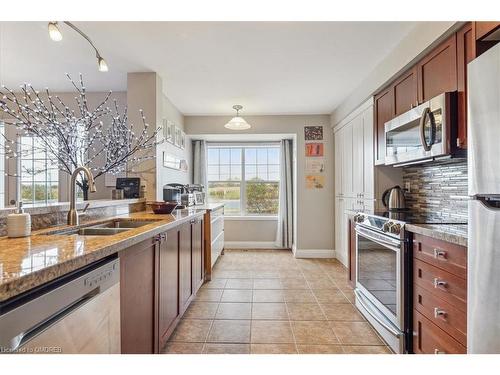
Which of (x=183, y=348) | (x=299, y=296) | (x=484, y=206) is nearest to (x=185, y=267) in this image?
(x=183, y=348)

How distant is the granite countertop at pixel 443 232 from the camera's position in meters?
1.38

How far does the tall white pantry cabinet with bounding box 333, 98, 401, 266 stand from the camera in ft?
10.4

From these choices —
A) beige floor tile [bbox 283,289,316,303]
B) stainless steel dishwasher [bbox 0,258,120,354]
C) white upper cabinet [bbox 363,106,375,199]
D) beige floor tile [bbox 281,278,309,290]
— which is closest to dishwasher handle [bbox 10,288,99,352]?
stainless steel dishwasher [bbox 0,258,120,354]

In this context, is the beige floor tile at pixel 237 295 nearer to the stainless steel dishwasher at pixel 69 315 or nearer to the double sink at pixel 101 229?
the double sink at pixel 101 229

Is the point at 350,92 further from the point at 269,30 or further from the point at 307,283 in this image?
the point at 307,283

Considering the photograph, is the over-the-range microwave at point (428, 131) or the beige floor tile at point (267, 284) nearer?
the over-the-range microwave at point (428, 131)

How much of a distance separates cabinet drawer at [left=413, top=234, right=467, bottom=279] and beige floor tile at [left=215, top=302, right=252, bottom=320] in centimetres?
153

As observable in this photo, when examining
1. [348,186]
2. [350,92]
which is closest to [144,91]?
[350,92]

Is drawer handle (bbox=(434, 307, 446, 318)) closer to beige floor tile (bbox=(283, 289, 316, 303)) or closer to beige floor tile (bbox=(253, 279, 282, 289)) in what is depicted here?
beige floor tile (bbox=(283, 289, 316, 303))

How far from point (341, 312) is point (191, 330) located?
136 cm

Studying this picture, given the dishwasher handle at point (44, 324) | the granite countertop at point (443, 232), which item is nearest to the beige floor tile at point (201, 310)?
the dishwasher handle at point (44, 324)

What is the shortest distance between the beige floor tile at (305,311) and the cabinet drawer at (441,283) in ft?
3.44

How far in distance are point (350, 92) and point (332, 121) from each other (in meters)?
0.93

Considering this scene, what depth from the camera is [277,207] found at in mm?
5719
